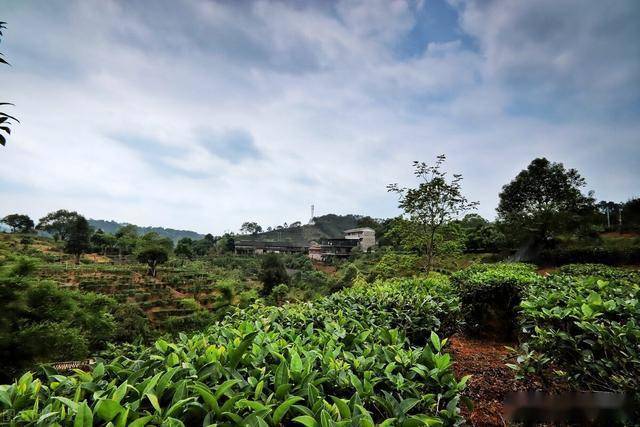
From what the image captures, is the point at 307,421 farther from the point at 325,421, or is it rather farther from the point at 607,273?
the point at 607,273

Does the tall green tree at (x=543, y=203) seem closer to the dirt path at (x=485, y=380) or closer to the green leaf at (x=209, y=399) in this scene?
the dirt path at (x=485, y=380)

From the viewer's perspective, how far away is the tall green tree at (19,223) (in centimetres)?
6097

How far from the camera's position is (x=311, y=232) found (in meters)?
92.2

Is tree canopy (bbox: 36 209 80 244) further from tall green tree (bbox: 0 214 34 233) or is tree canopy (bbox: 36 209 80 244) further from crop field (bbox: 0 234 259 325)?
crop field (bbox: 0 234 259 325)

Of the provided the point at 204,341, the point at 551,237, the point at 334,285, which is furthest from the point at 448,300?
the point at 551,237

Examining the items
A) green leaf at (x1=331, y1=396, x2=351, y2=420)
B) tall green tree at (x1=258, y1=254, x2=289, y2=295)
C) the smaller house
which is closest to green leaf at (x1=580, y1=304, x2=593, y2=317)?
green leaf at (x1=331, y1=396, x2=351, y2=420)

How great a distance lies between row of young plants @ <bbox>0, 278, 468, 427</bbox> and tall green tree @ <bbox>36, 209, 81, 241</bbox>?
81877mm

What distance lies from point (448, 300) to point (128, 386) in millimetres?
3078

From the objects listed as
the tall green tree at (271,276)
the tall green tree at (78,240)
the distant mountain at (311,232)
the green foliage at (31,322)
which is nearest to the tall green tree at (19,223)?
the tall green tree at (78,240)

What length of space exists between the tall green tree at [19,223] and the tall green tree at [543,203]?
86626 millimetres

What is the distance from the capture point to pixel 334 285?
24.1 m

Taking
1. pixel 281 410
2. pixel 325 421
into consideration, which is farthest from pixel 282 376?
pixel 325 421

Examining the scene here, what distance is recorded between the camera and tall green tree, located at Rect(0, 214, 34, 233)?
61.0 metres

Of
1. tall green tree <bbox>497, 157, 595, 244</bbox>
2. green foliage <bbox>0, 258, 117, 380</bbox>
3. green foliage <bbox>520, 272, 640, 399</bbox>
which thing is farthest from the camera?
tall green tree <bbox>497, 157, 595, 244</bbox>
